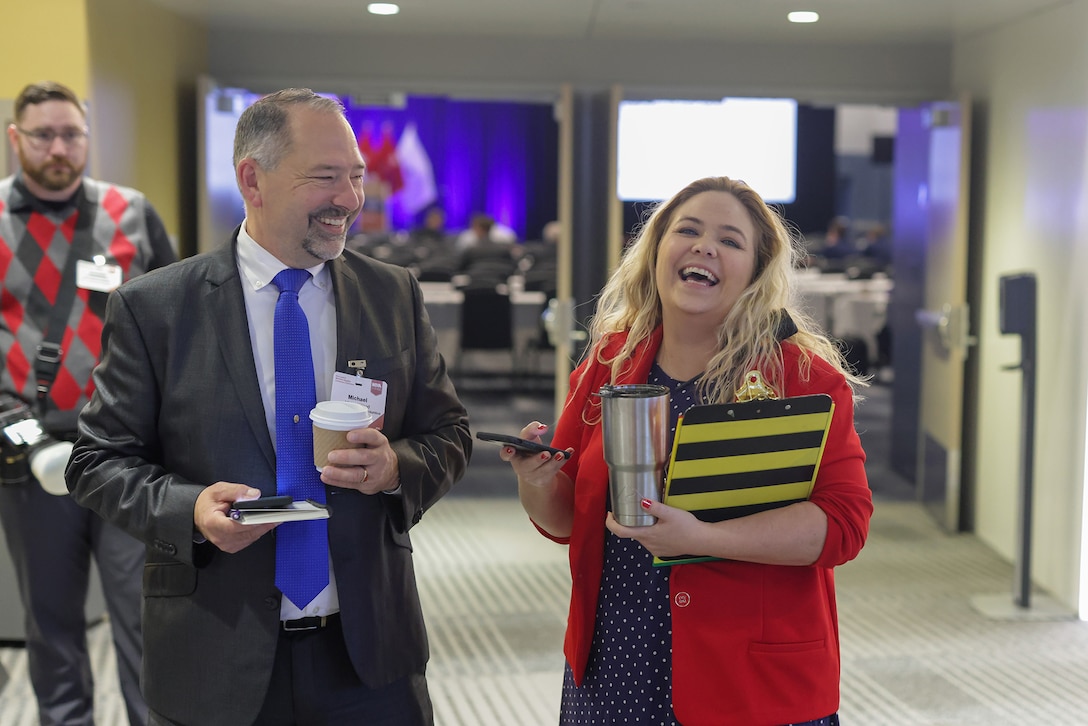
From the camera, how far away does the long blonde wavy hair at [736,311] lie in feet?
6.18

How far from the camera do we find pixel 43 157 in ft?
10.3

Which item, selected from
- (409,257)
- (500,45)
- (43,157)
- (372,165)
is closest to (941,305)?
(500,45)

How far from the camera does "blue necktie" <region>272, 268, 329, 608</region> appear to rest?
6.00 ft

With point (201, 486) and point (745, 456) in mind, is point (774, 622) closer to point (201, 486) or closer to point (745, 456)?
point (745, 456)

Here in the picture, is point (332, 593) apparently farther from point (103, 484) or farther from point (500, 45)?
point (500, 45)

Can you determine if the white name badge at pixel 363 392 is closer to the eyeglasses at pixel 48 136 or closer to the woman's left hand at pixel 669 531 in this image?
the woman's left hand at pixel 669 531

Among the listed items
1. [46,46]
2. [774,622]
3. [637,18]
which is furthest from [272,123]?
[637,18]

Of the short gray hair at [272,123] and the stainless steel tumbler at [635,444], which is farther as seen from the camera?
the short gray hair at [272,123]

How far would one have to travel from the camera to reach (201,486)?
5.87 feet

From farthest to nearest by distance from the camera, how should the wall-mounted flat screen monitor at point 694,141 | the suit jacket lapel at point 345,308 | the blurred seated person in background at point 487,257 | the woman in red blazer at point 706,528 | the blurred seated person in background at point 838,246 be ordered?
the blurred seated person in background at point 838,246 → the blurred seated person in background at point 487,257 → the wall-mounted flat screen monitor at point 694,141 → the suit jacket lapel at point 345,308 → the woman in red blazer at point 706,528

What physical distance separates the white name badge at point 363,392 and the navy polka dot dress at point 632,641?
0.45 metres

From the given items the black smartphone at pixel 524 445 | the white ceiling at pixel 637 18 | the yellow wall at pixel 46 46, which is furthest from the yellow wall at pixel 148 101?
the black smartphone at pixel 524 445

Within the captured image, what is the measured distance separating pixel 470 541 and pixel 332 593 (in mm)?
4069

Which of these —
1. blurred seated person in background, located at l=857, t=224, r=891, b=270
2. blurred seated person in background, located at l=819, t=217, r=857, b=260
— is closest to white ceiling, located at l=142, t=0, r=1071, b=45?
blurred seated person in background, located at l=857, t=224, r=891, b=270
